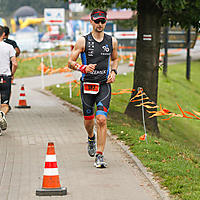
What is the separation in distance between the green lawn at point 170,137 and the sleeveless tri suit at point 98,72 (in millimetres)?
1143

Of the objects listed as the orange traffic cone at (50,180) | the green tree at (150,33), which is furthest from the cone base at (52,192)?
the green tree at (150,33)

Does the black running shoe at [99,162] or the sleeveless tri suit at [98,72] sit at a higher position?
the sleeveless tri suit at [98,72]

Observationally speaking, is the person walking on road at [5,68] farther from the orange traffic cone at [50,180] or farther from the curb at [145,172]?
the orange traffic cone at [50,180]

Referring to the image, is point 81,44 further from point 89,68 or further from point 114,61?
point 114,61

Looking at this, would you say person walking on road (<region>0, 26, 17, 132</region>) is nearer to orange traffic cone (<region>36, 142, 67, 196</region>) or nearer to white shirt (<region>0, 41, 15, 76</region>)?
white shirt (<region>0, 41, 15, 76</region>)

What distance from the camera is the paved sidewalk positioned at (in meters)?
6.48

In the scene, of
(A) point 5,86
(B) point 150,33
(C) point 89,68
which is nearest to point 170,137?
(B) point 150,33

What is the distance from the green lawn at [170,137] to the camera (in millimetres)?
7074

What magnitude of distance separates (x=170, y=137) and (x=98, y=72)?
6.96 metres

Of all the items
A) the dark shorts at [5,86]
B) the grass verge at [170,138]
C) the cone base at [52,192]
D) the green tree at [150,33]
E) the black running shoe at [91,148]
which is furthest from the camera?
Answer: the green tree at [150,33]

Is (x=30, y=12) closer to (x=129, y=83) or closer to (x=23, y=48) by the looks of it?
(x=23, y=48)

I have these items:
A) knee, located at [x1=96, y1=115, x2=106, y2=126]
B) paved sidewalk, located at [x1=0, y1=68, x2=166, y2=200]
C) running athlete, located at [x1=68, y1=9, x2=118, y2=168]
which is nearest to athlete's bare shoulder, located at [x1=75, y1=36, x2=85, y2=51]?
running athlete, located at [x1=68, y1=9, x2=118, y2=168]

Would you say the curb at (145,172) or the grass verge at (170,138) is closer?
the curb at (145,172)

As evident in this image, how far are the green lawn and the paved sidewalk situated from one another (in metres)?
0.30
